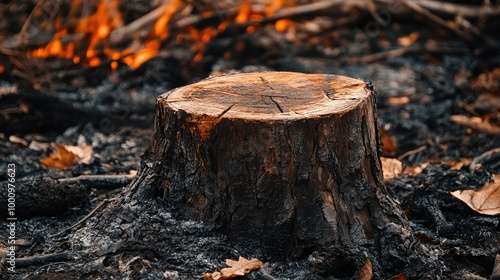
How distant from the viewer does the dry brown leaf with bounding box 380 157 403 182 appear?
3.82m

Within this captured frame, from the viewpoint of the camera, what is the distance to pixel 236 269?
264cm

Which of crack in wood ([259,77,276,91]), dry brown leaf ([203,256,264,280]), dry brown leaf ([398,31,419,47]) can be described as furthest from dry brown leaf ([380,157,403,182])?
dry brown leaf ([398,31,419,47])

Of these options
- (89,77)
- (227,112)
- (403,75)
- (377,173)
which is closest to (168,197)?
(227,112)

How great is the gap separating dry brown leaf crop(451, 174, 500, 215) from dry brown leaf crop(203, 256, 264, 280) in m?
1.20

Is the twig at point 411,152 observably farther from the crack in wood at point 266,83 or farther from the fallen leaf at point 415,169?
A: the crack in wood at point 266,83

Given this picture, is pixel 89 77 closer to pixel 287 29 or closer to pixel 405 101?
pixel 287 29

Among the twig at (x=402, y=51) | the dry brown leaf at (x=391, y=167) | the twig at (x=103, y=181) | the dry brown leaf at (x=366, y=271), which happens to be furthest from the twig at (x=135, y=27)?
the dry brown leaf at (x=366, y=271)

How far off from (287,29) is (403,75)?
1.60m

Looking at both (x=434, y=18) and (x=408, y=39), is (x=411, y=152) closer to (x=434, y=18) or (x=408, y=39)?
(x=434, y=18)

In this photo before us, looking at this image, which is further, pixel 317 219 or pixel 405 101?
pixel 405 101

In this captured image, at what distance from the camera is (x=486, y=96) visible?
18.0 ft

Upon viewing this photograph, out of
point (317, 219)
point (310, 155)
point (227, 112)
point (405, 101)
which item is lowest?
point (405, 101)

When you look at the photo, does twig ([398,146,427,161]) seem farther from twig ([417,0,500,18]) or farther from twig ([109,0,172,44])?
twig ([109,0,172,44])

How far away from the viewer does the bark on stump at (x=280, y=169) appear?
2.64m
